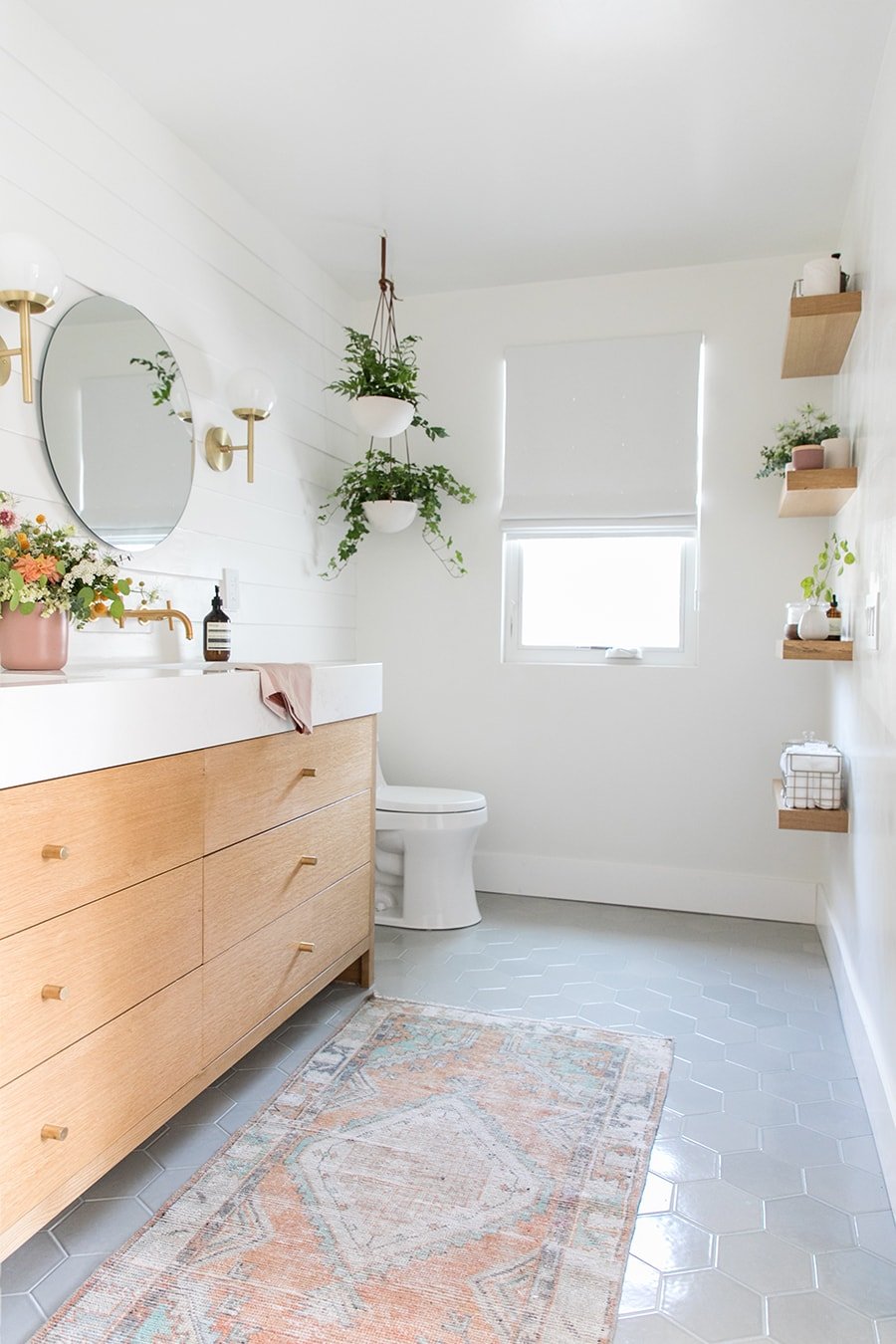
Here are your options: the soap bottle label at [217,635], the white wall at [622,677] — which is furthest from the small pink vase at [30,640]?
the white wall at [622,677]

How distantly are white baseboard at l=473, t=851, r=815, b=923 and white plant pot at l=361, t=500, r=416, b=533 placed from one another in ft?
4.62

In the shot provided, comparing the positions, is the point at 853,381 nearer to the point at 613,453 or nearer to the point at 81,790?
the point at 613,453

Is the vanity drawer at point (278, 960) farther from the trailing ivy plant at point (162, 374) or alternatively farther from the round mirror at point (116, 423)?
the trailing ivy plant at point (162, 374)

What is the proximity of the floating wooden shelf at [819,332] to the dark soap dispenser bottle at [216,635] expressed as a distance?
184 centimetres

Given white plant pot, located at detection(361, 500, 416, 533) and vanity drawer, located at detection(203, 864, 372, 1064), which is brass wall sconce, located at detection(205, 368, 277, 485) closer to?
white plant pot, located at detection(361, 500, 416, 533)

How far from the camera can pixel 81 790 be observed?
150cm

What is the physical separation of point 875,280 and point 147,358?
74.3 inches

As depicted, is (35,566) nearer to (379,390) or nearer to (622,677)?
(379,390)

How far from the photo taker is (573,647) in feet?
12.7

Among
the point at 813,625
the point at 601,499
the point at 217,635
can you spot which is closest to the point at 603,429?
the point at 601,499

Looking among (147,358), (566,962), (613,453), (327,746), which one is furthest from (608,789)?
(147,358)

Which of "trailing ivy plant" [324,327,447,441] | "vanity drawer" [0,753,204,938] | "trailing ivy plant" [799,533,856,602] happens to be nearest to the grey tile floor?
"vanity drawer" [0,753,204,938]

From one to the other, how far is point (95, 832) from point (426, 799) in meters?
1.99

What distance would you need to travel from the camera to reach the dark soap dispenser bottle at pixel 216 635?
2.62 m
